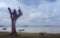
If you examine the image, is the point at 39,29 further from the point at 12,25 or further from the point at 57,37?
the point at 12,25

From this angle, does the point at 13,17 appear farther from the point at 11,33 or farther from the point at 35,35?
the point at 35,35

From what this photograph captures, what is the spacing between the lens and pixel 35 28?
196 centimetres

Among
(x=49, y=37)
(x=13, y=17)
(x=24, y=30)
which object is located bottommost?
(x=49, y=37)

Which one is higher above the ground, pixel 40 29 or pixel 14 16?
pixel 14 16

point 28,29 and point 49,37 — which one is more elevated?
point 28,29

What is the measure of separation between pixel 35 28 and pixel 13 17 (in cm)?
57

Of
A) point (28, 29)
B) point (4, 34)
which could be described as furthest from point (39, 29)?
point (4, 34)

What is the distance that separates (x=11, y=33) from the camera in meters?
2.05

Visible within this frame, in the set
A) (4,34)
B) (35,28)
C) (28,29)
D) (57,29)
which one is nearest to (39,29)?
(35,28)

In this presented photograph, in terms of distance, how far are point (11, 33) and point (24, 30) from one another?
0.32 metres

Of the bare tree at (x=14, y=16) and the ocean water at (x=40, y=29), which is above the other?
the bare tree at (x=14, y=16)

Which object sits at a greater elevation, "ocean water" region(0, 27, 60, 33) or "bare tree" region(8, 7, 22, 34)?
A: "bare tree" region(8, 7, 22, 34)

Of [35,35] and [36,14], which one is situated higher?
[36,14]

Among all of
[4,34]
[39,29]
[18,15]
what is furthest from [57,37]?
[4,34]
